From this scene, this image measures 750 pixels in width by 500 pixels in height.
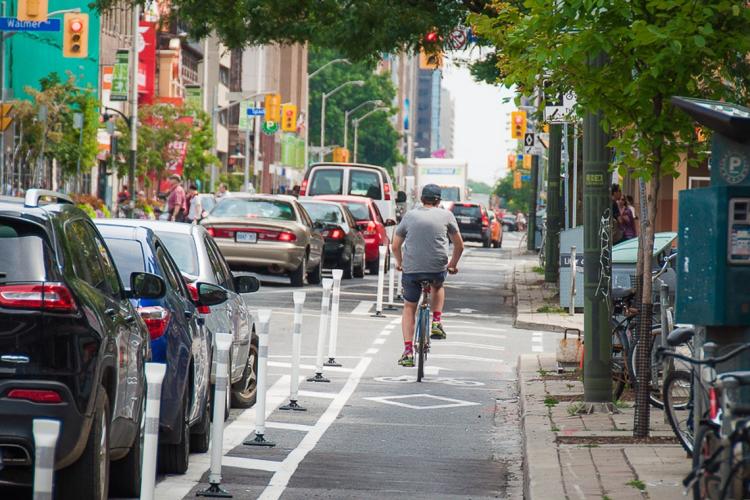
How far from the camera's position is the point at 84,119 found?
189 feet

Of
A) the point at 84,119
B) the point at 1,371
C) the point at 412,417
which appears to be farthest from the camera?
the point at 84,119

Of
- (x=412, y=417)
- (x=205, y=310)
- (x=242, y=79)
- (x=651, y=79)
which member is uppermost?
(x=242, y=79)

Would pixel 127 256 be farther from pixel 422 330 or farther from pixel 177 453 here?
pixel 422 330

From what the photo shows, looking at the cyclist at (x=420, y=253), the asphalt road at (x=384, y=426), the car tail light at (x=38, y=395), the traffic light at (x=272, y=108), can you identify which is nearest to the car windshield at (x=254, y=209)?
the asphalt road at (x=384, y=426)

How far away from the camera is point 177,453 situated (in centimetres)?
995

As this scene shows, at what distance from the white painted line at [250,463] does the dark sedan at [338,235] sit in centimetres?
2247

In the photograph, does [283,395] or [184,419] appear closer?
[184,419]

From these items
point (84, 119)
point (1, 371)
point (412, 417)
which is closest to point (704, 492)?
point (1, 371)

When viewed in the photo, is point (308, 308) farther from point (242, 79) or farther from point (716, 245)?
point (242, 79)

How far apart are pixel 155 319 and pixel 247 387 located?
4.10 m

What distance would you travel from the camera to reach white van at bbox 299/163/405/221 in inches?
1710

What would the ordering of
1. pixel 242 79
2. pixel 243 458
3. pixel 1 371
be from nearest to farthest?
pixel 1 371, pixel 243 458, pixel 242 79

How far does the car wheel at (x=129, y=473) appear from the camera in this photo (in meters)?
8.84

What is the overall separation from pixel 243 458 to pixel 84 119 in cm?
4794
